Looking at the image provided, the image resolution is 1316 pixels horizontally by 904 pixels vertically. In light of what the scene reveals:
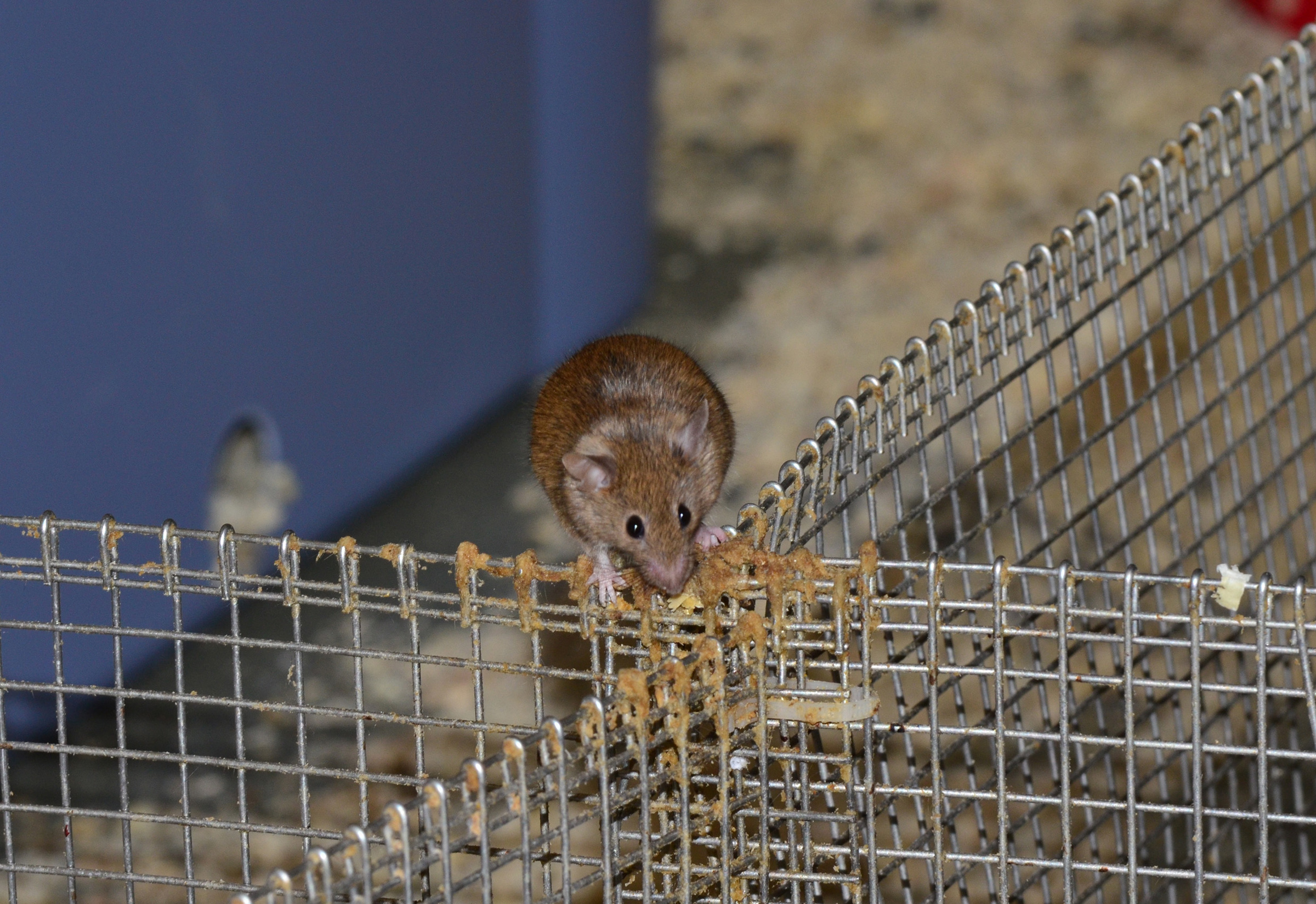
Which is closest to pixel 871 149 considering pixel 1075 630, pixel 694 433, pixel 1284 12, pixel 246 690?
pixel 1284 12

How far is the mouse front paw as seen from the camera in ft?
7.89

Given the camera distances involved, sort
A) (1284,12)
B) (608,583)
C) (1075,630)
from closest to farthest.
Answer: (1075,630)
(608,583)
(1284,12)

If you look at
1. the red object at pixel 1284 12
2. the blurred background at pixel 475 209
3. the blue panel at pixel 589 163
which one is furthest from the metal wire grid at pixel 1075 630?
the red object at pixel 1284 12

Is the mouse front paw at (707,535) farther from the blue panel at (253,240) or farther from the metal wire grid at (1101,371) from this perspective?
the blue panel at (253,240)

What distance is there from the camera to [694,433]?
8.49 feet

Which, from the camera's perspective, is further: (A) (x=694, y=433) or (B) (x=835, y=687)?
(A) (x=694, y=433)

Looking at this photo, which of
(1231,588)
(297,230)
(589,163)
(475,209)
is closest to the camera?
(1231,588)

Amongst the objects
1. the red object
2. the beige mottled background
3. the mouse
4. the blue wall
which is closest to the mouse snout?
the mouse

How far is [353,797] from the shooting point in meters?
3.52

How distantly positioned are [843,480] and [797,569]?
31 cm

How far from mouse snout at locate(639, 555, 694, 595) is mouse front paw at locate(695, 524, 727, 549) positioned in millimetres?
40

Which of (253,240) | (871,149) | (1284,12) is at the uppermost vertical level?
(1284,12)

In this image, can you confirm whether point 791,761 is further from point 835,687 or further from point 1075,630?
point 1075,630

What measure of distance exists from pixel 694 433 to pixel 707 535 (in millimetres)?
162
